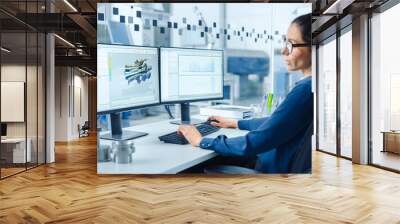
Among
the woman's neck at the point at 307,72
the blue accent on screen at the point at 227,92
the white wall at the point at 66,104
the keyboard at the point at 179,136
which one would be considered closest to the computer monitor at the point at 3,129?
the keyboard at the point at 179,136

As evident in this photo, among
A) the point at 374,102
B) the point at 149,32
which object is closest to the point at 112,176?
the point at 149,32

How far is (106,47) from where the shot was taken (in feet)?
18.2

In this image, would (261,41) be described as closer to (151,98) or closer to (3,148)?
(151,98)

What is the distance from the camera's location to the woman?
5.58 m

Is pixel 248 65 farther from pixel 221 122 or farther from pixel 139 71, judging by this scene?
pixel 139 71

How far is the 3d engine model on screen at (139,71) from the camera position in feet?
18.3

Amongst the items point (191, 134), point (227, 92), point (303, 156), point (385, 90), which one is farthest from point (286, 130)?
point (385, 90)

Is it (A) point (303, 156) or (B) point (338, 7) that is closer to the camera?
(A) point (303, 156)

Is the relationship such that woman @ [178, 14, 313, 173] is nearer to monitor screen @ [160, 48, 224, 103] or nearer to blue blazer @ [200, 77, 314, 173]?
blue blazer @ [200, 77, 314, 173]

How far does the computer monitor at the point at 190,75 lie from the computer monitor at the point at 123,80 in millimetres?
158

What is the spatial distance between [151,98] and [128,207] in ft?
5.81

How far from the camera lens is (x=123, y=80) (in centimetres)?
564

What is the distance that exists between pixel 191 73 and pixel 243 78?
77 centimetres

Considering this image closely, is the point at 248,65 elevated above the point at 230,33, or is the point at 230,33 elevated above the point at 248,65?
the point at 230,33
